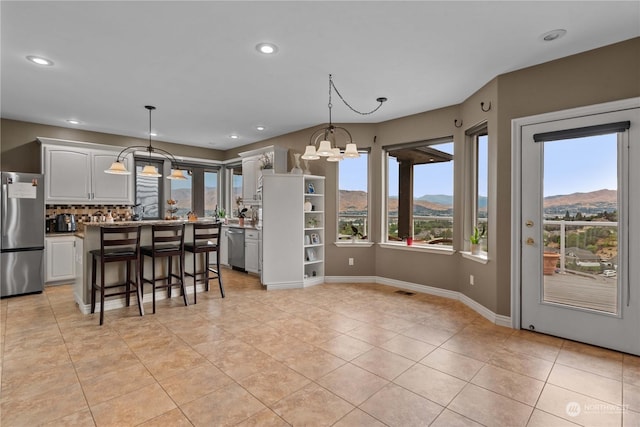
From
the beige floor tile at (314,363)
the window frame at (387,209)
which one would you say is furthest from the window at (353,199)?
the beige floor tile at (314,363)

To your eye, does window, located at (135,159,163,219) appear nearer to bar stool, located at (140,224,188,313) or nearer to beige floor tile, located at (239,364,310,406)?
bar stool, located at (140,224,188,313)

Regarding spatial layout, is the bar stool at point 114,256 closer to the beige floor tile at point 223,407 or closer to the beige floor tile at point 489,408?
the beige floor tile at point 223,407

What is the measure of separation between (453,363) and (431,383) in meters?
0.41

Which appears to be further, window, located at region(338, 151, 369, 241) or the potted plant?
window, located at region(338, 151, 369, 241)

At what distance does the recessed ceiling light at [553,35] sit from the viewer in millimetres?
2631

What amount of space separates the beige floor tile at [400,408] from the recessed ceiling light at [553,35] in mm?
2995

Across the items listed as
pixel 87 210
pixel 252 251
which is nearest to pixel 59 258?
pixel 87 210

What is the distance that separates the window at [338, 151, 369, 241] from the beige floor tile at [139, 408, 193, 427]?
3.82 m

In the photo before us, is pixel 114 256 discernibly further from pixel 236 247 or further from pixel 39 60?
pixel 236 247

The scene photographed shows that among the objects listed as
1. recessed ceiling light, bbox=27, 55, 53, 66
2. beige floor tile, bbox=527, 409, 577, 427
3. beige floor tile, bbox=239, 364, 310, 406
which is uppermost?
recessed ceiling light, bbox=27, 55, 53, 66

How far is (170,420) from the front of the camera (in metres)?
1.95

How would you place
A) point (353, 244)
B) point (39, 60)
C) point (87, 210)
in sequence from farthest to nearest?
point (87, 210), point (353, 244), point (39, 60)

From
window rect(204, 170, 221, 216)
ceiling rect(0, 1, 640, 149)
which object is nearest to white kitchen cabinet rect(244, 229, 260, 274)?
window rect(204, 170, 221, 216)

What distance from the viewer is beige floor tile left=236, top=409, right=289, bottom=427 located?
191 centimetres
